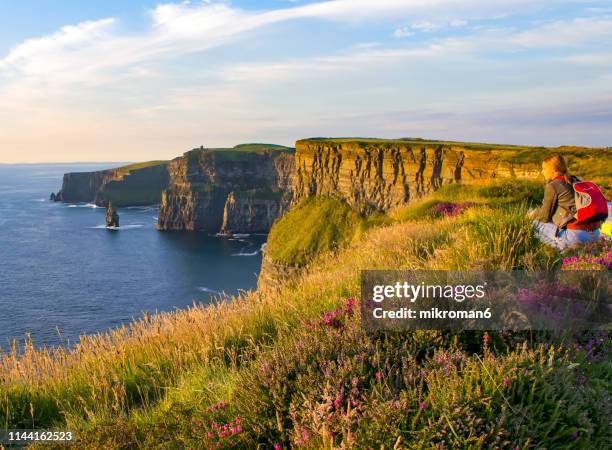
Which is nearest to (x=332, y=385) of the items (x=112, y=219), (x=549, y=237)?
(x=549, y=237)

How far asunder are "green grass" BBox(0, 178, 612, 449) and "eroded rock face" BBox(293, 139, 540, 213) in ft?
201

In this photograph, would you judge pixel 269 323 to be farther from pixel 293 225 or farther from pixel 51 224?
pixel 51 224

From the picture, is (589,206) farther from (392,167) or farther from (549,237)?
(392,167)

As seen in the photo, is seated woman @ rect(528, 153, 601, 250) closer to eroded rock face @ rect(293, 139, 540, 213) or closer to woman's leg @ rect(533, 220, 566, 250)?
woman's leg @ rect(533, 220, 566, 250)

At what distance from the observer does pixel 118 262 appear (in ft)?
346

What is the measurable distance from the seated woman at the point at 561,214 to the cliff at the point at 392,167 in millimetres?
49452

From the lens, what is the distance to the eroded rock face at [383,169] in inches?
2916

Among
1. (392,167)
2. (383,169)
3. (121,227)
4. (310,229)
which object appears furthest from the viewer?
(121,227)

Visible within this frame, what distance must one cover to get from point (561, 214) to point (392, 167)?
84449 mm

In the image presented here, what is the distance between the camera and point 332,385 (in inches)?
161

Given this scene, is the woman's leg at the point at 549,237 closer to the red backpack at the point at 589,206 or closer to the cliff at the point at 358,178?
the red backpack at the point at 589,206

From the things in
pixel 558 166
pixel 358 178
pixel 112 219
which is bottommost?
pixel 112 219

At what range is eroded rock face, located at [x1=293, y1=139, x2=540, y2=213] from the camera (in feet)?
243

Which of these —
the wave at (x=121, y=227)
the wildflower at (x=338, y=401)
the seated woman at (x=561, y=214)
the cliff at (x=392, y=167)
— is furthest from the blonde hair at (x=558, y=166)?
the wave at (x=121, y=227)
